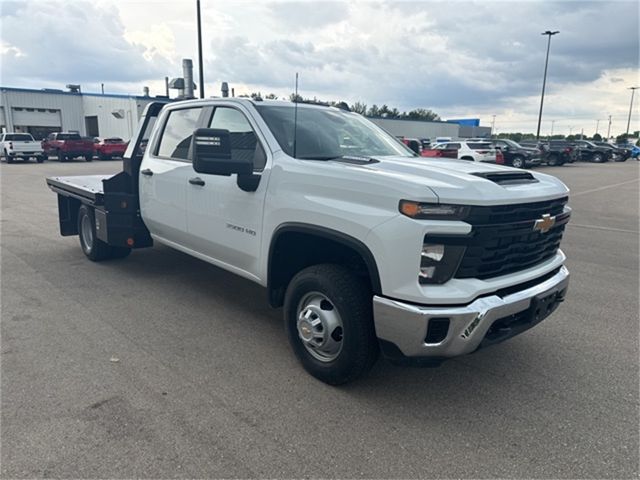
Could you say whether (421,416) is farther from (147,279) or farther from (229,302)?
(147,279)

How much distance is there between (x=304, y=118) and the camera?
4.30m

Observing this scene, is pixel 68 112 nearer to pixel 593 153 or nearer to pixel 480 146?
Result: pixel 480 146

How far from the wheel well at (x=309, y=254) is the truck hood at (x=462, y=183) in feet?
1.53

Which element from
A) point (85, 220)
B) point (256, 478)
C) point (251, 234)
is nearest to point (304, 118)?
point (251, 234)

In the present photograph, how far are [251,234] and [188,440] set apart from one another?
1647 mm

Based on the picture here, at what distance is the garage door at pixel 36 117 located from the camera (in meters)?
43.6

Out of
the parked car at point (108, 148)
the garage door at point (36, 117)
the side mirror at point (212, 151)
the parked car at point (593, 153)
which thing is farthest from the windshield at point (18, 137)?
the parked car at point (593, 153)

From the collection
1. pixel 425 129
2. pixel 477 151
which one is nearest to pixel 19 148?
pixel 477 151

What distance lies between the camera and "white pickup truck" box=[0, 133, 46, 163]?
29.5 metres

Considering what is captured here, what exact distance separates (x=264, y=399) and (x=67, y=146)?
32.6 metres

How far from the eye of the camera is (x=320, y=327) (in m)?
3.40

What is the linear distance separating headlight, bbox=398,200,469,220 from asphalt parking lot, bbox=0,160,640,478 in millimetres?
1286

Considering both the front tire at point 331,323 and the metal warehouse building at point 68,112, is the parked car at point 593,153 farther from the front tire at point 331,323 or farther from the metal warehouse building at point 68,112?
the front tire at point 331,323

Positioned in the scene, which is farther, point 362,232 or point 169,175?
point 169,175
